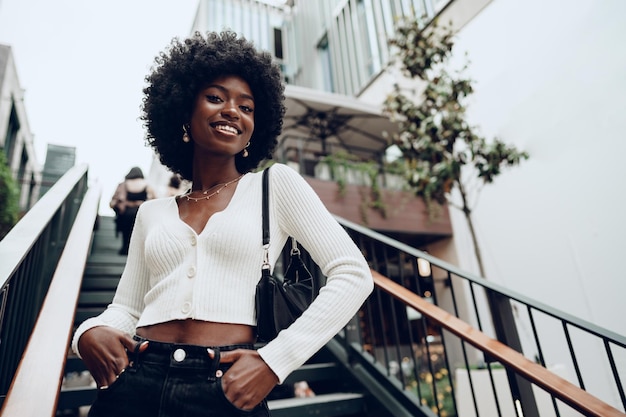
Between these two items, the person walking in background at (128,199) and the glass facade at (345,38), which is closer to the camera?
the person walking in background at (128,199)

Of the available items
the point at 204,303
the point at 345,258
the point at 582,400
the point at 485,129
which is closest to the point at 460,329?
the point at 582,400

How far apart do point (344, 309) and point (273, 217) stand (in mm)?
325

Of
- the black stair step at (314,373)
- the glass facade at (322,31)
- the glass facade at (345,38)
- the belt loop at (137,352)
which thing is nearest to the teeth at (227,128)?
the belt loop at (137,352)

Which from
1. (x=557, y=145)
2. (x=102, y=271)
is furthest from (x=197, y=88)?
(x=557, y=145)

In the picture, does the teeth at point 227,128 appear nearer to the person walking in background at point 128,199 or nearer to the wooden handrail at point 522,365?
the wooden handrail at point 522,365

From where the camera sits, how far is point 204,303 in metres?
0.98

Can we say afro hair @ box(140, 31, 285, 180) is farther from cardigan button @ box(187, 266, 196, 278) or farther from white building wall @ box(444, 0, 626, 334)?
white building wall @ box(444, 0, 626, 334)

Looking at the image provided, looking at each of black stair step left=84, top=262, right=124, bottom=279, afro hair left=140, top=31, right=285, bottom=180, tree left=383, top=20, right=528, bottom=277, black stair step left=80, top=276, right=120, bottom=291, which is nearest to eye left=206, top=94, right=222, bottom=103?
afro hair left=140, top=31, right=285, bottom=180

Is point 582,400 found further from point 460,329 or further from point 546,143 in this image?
point 546,143

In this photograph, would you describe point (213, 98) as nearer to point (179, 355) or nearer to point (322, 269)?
point (322, 269)

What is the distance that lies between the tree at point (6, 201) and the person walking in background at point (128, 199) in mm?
5912

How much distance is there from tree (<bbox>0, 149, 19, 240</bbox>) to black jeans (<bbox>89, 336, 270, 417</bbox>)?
966 cm

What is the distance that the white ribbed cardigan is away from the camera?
904 millimetres

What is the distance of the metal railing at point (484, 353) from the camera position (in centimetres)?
192
